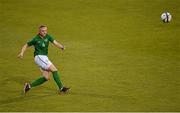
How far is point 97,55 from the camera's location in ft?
74.0

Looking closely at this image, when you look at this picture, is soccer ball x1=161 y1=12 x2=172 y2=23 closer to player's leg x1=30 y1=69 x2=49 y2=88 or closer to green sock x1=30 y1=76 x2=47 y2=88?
player's leg x1=30 y1=69 x2=49 y2=88

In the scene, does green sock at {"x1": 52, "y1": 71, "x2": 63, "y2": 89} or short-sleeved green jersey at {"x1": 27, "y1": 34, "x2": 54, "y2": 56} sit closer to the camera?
green sock at {"x1": 52, "y1": 71, "x2": 63, "y2": 89}

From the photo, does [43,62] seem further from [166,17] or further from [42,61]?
[166,17]

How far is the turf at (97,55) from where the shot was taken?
A: 675 inches

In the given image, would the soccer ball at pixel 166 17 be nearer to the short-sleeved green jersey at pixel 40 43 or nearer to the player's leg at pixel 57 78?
the short-sleeved green jersey at pixel 40 43

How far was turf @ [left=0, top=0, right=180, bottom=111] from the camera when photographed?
1716 cm

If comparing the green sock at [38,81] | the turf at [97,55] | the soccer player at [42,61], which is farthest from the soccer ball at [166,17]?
the green sock at [38,81]

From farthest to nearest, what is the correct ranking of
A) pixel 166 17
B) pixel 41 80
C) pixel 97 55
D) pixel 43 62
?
pixel 166 17 < pixel 97 55 < pixel 41 80 < pixel 43 62

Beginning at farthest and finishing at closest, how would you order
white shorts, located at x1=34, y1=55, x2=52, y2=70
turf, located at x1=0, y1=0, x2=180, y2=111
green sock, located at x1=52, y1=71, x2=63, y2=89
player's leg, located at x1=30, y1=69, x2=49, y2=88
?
1. player's leg, located at x1=30, y1=69, x2=49, y2=88
2. green sock, located at x1=52, y1=71, x2=63, y2=89
3. white shorts, located at x1=34, y1=55, x2=52, y2=70
4. turf, located at x1=0, y1=0, x2=180, y2=111

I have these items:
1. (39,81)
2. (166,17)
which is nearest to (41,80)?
(39,81)

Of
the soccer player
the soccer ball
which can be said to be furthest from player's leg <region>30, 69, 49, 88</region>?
the soccer ball

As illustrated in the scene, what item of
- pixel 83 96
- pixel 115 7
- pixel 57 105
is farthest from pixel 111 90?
pixel 115 7

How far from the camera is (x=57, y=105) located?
1666 cm

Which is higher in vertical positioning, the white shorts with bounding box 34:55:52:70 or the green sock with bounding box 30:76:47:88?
the white shorts with bounding box 34:55:52:70
